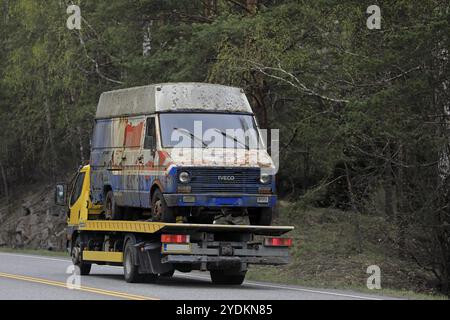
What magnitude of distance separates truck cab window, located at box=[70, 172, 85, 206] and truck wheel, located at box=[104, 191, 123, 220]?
201cm

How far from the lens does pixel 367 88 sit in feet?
88.2

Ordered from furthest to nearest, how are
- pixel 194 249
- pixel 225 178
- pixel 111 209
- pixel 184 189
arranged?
pixel 111 209 → pixel 225 178 → pixel 184 189 → pixel 194 249

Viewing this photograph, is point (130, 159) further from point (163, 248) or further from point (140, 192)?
point (163, 248)

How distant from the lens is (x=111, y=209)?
2306 centimetres

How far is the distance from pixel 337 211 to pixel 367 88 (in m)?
8.11

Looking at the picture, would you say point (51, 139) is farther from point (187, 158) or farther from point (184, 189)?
point (184, 189)

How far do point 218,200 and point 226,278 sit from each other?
2.22m

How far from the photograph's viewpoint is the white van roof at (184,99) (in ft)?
70.1

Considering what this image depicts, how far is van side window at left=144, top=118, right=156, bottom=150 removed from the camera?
21.1 metres

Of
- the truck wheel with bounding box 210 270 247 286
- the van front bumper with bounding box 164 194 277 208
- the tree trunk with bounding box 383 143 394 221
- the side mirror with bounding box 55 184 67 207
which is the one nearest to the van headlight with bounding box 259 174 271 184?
the van front bumper with bounding box 164 194 277 208

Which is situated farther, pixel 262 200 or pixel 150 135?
pixel 150 135

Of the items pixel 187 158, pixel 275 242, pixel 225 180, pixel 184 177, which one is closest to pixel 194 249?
pixel 184 177

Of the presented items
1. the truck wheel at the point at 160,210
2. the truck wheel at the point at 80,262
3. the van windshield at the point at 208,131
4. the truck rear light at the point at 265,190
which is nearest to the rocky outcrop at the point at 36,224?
the truck wheel at the point at 80,262
